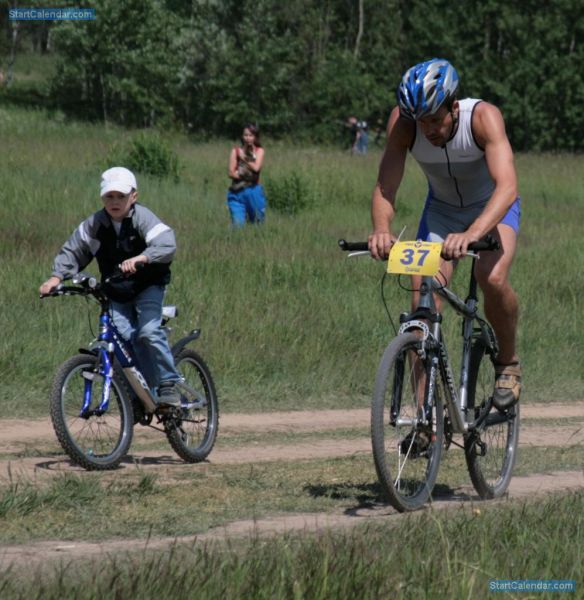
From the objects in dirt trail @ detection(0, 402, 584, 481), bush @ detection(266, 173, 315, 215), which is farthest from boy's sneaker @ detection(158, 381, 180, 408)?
bush @ detection(266, 173, 315, 215)

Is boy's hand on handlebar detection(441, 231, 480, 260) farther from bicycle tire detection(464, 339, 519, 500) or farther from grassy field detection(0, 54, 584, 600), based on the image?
grassy field detection(0, 54, 584, 600)

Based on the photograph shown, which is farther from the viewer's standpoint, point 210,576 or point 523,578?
point 523,578

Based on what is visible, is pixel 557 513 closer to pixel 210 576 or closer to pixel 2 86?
pixel 210 576

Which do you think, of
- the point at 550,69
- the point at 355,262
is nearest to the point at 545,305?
the point at 355,262

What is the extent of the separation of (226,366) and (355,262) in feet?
15.4

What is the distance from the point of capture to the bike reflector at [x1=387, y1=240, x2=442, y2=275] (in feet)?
20.8

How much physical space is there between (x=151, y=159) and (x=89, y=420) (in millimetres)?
18749

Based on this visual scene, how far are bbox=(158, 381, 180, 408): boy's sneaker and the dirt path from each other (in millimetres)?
385

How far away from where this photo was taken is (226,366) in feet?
39.9

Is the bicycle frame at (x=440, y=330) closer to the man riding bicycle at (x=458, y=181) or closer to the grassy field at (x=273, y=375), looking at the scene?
the man riding bicycle at (x=458, y=181)

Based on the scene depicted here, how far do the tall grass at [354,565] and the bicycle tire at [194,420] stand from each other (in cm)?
274

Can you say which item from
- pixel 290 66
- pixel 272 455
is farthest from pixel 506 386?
pixel 290 66

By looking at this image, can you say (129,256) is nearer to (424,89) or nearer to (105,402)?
(105,402)

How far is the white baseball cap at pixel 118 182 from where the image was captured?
7887mm
